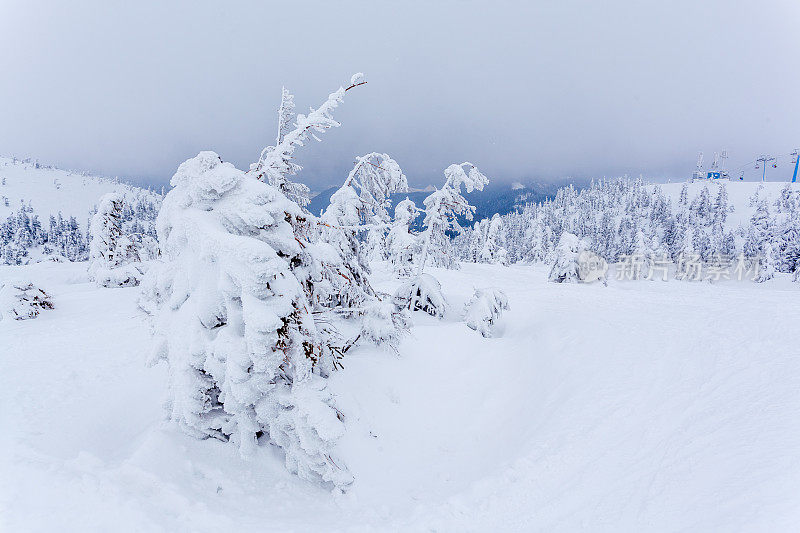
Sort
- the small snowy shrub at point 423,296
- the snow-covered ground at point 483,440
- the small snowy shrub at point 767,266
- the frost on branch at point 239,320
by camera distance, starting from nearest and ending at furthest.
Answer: the snow-covered ground at point 483,440 → the frost on branch at point 239,320 → the small snowy shrub at point 423,296 → the small snowy shrub at point 767,266

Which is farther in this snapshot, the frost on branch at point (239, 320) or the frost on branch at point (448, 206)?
the frost on branch at point (448, 206)

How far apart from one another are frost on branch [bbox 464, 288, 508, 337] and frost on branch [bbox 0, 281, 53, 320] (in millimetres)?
18483

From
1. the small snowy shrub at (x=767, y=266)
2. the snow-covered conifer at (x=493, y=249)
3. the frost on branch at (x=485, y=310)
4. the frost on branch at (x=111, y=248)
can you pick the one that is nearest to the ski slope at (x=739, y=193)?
the small snowy shrub at (x=767, y=266)

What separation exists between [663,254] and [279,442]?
8083 centimetres

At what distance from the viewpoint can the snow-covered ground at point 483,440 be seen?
408 centimetres

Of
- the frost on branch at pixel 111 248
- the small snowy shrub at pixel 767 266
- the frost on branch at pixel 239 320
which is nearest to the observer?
the frost on branch at pixel 239 320

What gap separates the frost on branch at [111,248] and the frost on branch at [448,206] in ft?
72.7

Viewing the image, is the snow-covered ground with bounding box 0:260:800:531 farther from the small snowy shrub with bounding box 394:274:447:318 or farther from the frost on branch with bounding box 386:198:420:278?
the frost on branch with bounding box 386:198:420:278

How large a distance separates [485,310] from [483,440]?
598 centimetres

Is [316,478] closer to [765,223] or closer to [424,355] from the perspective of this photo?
[424,355]

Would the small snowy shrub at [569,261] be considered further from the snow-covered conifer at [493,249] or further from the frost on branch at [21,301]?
the frost on branch at [21,301]

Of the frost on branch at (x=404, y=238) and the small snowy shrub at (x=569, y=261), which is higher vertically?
the frost on branch at (x=404, y=238)

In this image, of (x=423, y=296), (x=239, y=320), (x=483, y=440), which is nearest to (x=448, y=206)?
(x=423, y=296)

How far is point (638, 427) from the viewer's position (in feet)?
18.6
